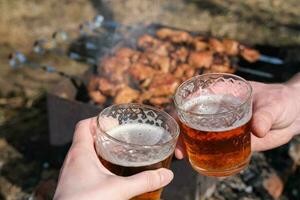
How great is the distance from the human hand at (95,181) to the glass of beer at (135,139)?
1.9 inches

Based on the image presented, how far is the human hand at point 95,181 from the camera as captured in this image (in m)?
1.88

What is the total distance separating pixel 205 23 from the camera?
23.5 feet

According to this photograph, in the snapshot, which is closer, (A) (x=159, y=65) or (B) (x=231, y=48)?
(A) (x=159, y=65)

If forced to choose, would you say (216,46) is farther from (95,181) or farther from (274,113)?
(95,181)

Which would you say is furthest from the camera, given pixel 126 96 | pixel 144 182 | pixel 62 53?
pixel 62 53

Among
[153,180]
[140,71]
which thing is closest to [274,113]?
[153,180]

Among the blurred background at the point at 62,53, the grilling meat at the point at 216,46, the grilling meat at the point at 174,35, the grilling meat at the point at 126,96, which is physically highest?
the grilling meat at the point at 174,35

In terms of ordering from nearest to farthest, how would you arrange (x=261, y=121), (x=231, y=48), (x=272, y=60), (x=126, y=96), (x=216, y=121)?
(x=216, y=121)
(x=261, y=121)
(x=126, y=96)
(x=272, y=60)
(x=231, y=48)

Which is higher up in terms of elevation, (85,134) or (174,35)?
(85,134)

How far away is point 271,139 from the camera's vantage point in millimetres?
2865

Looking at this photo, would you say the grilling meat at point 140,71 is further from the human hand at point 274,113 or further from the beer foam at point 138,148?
the beer foam at point 138,148

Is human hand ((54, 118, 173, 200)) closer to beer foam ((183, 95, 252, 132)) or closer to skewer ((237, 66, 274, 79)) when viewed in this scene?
beer foam ((183, 95, 252, 132))

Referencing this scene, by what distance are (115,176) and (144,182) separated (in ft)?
0.36

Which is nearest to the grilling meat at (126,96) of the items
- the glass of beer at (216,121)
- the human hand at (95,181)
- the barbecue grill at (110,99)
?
the barbecue grill at (110,99)
